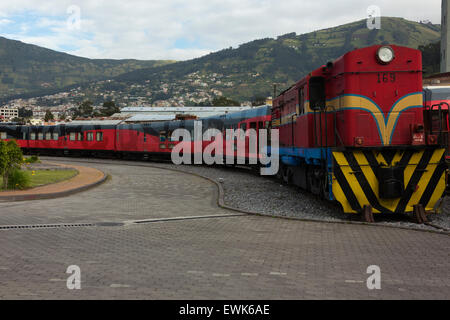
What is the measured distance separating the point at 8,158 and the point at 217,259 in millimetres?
12662

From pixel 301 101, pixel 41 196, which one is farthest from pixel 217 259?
pixel 41 196

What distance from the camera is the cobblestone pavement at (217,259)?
5672 mm

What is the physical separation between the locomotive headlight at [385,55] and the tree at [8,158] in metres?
13.2

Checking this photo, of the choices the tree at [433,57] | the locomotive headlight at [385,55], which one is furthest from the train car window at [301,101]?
the tree at [433,57]

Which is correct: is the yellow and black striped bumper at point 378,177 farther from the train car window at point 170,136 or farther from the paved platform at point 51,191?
the train car window at point 170,136

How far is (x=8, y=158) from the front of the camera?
17.3 m

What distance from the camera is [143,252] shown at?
789 cm

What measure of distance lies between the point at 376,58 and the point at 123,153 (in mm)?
35412

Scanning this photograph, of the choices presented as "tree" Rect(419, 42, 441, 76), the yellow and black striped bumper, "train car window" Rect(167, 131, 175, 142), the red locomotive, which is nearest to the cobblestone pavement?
the yellow and black striped bumper

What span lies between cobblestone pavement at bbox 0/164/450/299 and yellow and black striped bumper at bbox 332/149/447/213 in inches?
37.1

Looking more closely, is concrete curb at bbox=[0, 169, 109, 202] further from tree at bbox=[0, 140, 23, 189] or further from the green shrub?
tree at bbox=[0, 140, 23, 189]

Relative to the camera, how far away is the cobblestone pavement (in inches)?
223
